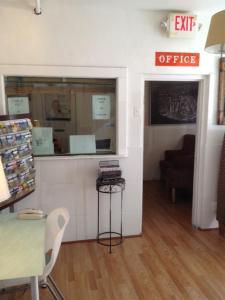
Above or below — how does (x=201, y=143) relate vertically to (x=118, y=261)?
above

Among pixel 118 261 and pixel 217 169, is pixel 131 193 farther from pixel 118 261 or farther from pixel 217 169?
pixel 217 169

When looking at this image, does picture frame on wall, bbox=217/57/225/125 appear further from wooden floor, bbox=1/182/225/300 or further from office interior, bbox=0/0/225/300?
wooden floor, bbox=1/182/225/300

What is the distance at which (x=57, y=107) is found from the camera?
3047 mm

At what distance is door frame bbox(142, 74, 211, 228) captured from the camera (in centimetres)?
312

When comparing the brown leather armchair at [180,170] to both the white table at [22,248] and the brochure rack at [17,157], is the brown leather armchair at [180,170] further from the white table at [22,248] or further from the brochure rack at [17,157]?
the white table at [22,248]

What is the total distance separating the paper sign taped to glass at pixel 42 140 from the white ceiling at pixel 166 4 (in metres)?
1.37

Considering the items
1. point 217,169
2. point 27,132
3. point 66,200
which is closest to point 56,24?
point 27,132

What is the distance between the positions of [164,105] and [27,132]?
350cm

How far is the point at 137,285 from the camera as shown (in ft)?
7.95

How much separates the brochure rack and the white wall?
34 centimetres

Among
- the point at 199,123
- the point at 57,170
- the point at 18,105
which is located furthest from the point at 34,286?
the point at 199,123

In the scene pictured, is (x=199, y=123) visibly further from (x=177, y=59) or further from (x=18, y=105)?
(x=18, y=105)

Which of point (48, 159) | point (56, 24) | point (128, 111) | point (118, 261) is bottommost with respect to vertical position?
point (118, 261)

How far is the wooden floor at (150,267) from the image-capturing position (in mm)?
2330
